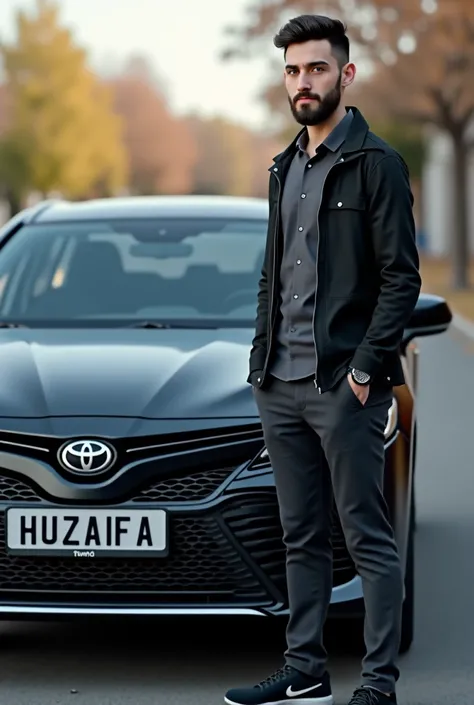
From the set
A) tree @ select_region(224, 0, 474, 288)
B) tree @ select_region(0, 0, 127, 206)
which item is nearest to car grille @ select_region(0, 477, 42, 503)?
tree @ select_region(224, 0, 474, 288)

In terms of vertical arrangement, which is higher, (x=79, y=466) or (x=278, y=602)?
(x=79, y=466)

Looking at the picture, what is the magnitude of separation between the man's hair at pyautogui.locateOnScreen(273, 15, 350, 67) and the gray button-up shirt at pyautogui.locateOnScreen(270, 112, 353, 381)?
18 centimetres

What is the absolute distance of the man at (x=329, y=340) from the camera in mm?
4035

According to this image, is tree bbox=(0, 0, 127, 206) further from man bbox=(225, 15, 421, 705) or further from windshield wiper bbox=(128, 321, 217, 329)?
man bbox=(225, 15, 421, 705)

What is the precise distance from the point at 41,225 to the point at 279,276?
247 centimetres

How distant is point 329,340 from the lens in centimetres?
405

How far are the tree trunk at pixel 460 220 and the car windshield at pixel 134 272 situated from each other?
2527 centimetres

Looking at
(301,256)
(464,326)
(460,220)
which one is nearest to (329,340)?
(301,256)

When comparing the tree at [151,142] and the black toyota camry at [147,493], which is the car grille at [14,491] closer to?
the black toyota camry at [147,493]

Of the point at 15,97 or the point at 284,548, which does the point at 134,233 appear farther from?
the point at 15,97

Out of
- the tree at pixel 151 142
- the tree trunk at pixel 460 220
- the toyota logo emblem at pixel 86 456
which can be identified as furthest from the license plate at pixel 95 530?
the tree at pixel 151 142

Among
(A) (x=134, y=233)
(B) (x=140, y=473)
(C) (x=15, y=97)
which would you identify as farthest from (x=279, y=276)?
(C) (x=15, y=97)

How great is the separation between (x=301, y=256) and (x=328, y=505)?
65 cm

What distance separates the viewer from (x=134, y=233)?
6379 mm
